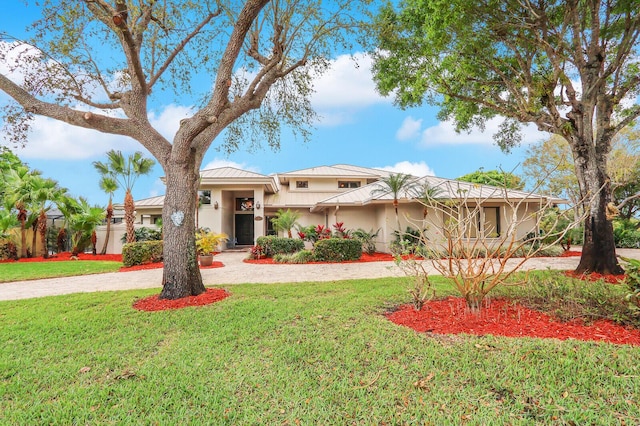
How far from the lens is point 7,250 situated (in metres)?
16.6

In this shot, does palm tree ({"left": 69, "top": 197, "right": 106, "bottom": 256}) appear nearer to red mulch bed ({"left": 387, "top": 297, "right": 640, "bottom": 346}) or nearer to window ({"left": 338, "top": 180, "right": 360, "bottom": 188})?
window ({"left": 338, "top": 180, "right": 360, "bottom": 188})

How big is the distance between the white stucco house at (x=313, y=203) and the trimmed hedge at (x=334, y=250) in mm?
2353

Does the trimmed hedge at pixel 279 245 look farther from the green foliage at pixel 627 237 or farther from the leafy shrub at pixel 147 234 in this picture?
the green foliage at pixel 627 237

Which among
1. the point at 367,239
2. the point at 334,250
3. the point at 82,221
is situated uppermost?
the point at 82,221

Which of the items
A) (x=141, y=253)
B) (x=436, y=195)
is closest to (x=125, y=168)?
→ (x=141, y=253)

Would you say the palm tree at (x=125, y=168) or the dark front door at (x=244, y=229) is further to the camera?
the dark front door at (x=244, y=229)

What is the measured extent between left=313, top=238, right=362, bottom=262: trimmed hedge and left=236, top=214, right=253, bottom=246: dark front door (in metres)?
9.80

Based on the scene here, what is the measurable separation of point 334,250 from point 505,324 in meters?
10.1

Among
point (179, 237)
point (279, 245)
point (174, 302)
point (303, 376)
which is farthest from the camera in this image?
point (279, 245)

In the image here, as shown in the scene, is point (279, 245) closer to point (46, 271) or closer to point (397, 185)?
point (397, 185)

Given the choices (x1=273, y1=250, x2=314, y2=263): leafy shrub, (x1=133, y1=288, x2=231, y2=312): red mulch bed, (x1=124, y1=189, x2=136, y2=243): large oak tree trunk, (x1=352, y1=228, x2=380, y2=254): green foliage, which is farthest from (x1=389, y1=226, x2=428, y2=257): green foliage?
(x1=124, y1=189, x2=136, y2=243): large oak tree trunk

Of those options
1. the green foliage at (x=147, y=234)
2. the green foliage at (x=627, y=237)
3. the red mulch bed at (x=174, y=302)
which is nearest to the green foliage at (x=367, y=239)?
the red mulch bed at (x=174, y=302)

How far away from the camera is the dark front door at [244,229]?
23.0 meters

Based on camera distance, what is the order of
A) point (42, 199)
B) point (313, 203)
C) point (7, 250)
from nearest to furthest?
point (7, 250), point (42, 199), point (313, 203)
